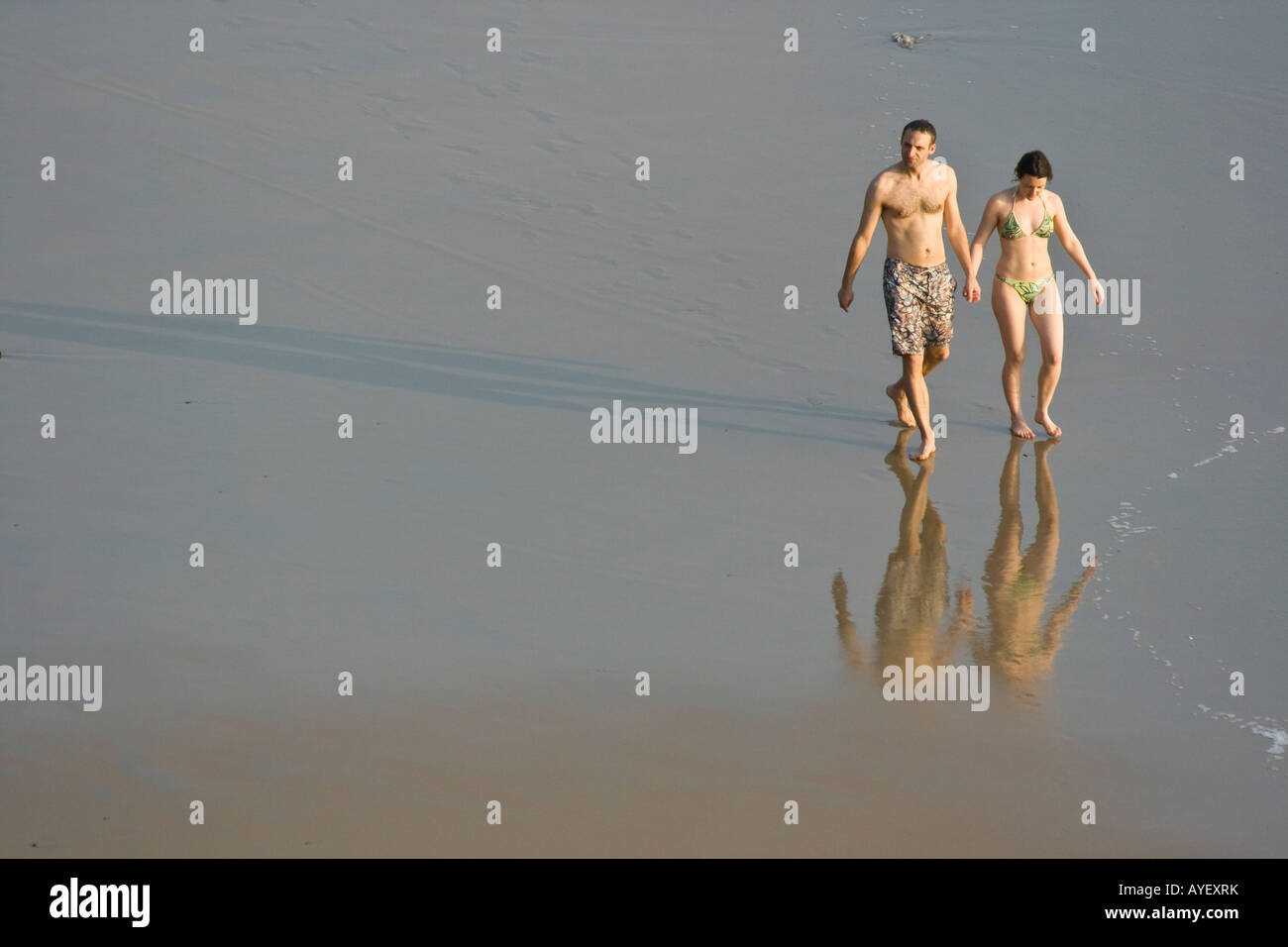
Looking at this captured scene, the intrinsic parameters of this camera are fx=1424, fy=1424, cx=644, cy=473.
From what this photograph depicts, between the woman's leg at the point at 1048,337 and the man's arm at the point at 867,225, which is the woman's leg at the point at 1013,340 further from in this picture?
the man's arm at the point at 867,225

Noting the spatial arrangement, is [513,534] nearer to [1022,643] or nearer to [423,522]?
[423,522]

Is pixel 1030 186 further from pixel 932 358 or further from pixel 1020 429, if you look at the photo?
pixel 1020 429

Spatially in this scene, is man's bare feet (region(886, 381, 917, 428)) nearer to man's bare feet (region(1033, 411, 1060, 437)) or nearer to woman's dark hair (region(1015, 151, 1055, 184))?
man's bare feet (region(1033, 411, 1060, 437))

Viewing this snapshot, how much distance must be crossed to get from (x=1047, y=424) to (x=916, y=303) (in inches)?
43.3

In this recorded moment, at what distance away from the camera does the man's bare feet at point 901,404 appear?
7.97 metres

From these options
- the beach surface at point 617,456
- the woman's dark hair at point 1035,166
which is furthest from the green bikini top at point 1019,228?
the beach surface at point 617,456

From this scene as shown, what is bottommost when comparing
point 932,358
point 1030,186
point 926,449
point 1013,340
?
point 926,449

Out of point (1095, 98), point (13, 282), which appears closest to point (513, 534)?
point (13, 282)

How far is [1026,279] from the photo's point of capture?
781 cm

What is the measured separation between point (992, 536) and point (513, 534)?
2.26 meters

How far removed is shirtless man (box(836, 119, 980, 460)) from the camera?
7340mm

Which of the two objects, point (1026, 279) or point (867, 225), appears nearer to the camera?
point (867, 225)

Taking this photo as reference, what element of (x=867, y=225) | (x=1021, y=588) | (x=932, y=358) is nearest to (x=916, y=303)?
(x=932, y=358)

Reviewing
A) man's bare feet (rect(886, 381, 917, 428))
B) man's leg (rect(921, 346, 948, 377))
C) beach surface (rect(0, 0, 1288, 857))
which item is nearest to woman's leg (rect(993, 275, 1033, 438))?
beach surface (rect(0, 0, 1288, 857))
